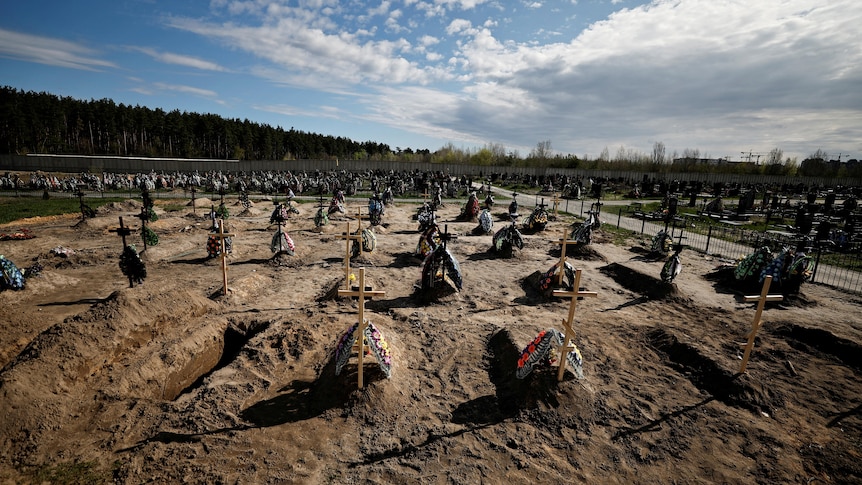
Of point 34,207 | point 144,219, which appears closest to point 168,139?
point 34,207

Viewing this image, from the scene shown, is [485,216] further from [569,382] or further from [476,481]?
[476,481]

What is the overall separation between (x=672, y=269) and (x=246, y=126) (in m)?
105

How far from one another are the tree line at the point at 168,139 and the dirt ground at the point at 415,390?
85735 millimetres

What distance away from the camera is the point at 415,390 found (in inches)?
278

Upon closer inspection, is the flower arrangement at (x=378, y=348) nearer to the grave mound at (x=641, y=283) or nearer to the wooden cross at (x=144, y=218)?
the grave mound at (x=641, y=283)

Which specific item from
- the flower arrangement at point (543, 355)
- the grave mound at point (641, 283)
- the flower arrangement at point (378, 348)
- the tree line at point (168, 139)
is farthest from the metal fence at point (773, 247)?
the tree line at point (168, 139)

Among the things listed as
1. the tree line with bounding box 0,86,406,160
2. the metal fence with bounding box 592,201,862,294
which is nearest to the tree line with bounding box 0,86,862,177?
the tree line with bounding box 0,86,406,160

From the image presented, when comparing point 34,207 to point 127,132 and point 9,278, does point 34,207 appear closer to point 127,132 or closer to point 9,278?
point 9,278

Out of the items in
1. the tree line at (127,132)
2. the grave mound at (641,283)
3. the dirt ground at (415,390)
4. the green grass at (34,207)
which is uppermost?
the tree line at (127,132)

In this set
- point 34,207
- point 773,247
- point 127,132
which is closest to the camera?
point 773,247

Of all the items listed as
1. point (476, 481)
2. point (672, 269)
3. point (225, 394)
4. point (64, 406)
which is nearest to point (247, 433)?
point (225, 394)

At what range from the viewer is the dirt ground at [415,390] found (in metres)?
5.30

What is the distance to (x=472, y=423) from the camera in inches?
247

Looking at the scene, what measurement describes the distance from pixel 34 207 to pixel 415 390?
35.3m
